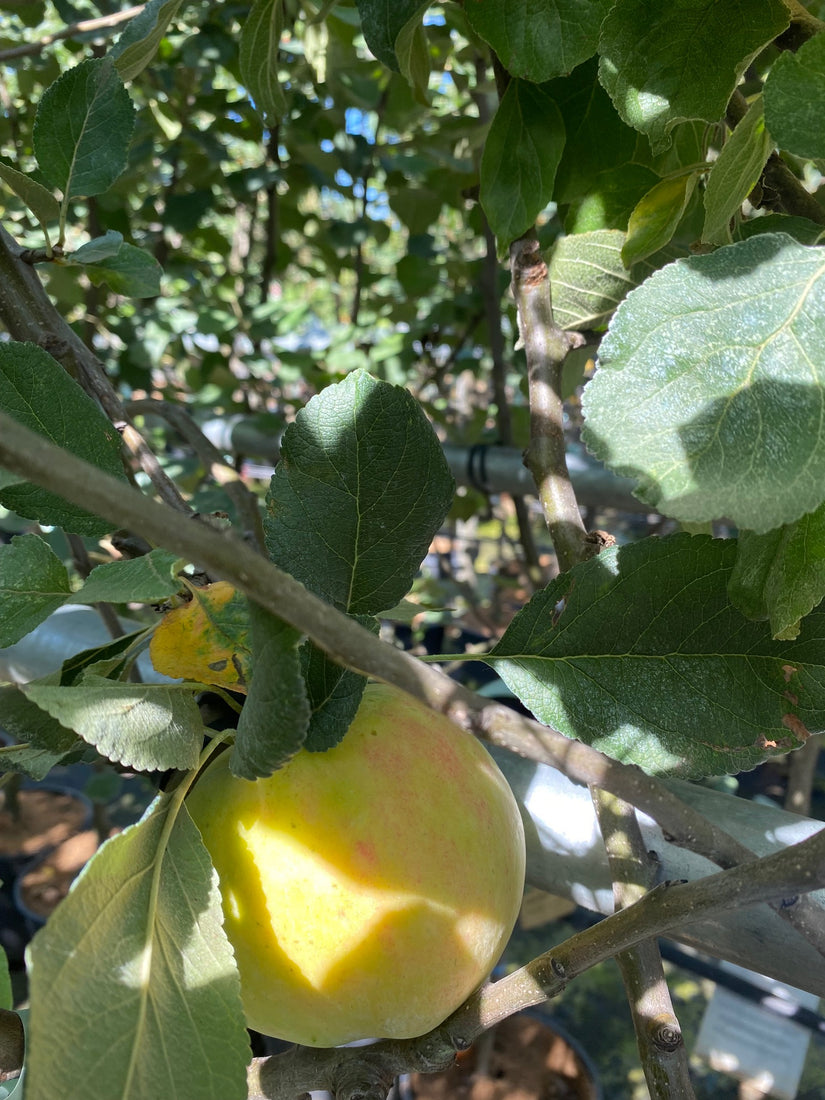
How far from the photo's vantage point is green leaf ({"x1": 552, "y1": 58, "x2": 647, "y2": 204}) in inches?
20.8

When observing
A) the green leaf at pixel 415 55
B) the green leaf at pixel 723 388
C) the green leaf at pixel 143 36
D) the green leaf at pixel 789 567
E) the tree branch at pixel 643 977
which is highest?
the green leaf at pixel 143 36

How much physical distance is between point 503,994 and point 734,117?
0.44 m

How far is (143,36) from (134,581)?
0.35 m

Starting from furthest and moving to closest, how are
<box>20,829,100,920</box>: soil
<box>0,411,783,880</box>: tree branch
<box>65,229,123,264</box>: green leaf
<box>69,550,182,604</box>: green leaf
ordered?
<box>20,829,100,920</box>: soil → <box>65,229,123,264</box>: green leaf → <box>69,550,182,604</box>: green leaf → <box>0,411,783,880</box>: tree branch

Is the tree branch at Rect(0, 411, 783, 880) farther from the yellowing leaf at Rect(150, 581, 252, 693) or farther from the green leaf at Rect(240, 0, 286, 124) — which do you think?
the green leaf at Rect(240, 0, 286, 124)

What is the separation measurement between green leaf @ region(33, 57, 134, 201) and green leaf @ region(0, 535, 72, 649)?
244 mm

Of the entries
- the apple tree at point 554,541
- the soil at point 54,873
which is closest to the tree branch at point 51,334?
the apple tree at point 554,541

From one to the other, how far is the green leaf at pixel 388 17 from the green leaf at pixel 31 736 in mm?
396

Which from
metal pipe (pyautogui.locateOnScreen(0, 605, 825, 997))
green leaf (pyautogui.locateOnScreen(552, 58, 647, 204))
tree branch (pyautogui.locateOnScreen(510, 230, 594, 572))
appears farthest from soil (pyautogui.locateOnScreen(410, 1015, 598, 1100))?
green leaf (pyautogui.locateOnScreen(552, 58, 647, 204))

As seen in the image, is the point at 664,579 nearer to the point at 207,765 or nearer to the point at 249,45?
the point at 207,765

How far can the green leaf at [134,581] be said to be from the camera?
265 mm

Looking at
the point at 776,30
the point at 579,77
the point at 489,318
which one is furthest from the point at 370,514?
the point at 489,318

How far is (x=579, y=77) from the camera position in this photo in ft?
1.75

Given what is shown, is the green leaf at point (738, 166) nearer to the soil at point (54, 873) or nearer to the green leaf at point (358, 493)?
the green leaf at point (358, 493)
